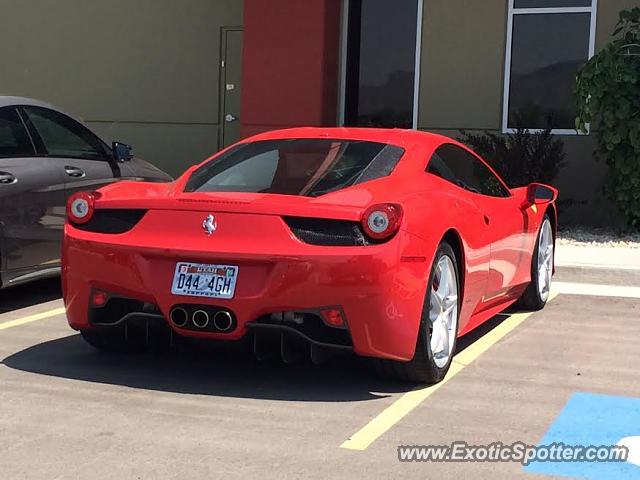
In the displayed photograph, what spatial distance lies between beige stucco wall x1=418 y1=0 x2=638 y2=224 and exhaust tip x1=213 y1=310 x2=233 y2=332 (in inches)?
343

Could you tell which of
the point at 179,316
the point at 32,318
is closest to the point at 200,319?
the point at 179,316

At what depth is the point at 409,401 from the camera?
15.3ft

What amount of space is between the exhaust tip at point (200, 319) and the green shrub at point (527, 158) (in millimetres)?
7510

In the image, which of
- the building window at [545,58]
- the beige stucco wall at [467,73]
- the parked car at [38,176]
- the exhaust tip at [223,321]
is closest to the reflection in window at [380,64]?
the beige stucco wall at [467,73]

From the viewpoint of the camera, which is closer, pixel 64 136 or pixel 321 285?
pixel 321 285

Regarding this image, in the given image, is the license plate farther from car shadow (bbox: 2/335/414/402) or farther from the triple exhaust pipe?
car shadow (bbox: 2/335/414/402)

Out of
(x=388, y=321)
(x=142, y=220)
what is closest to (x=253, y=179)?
(x=142, y=220)

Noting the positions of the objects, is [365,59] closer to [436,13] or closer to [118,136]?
[436,13]

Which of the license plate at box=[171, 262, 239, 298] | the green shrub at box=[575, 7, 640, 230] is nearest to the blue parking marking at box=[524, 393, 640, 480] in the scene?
the license plate at box=[171, 262, 239, 298]

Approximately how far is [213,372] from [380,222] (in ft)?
4.70

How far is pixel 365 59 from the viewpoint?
13641 millimetres

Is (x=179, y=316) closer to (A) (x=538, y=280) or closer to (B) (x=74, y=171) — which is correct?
(B) (x=74, y=171)

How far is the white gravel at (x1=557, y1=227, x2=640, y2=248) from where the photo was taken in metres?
10.5

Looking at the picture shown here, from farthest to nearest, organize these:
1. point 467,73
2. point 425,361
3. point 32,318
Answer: point 467,73 → point 32,318 → point 425,361
